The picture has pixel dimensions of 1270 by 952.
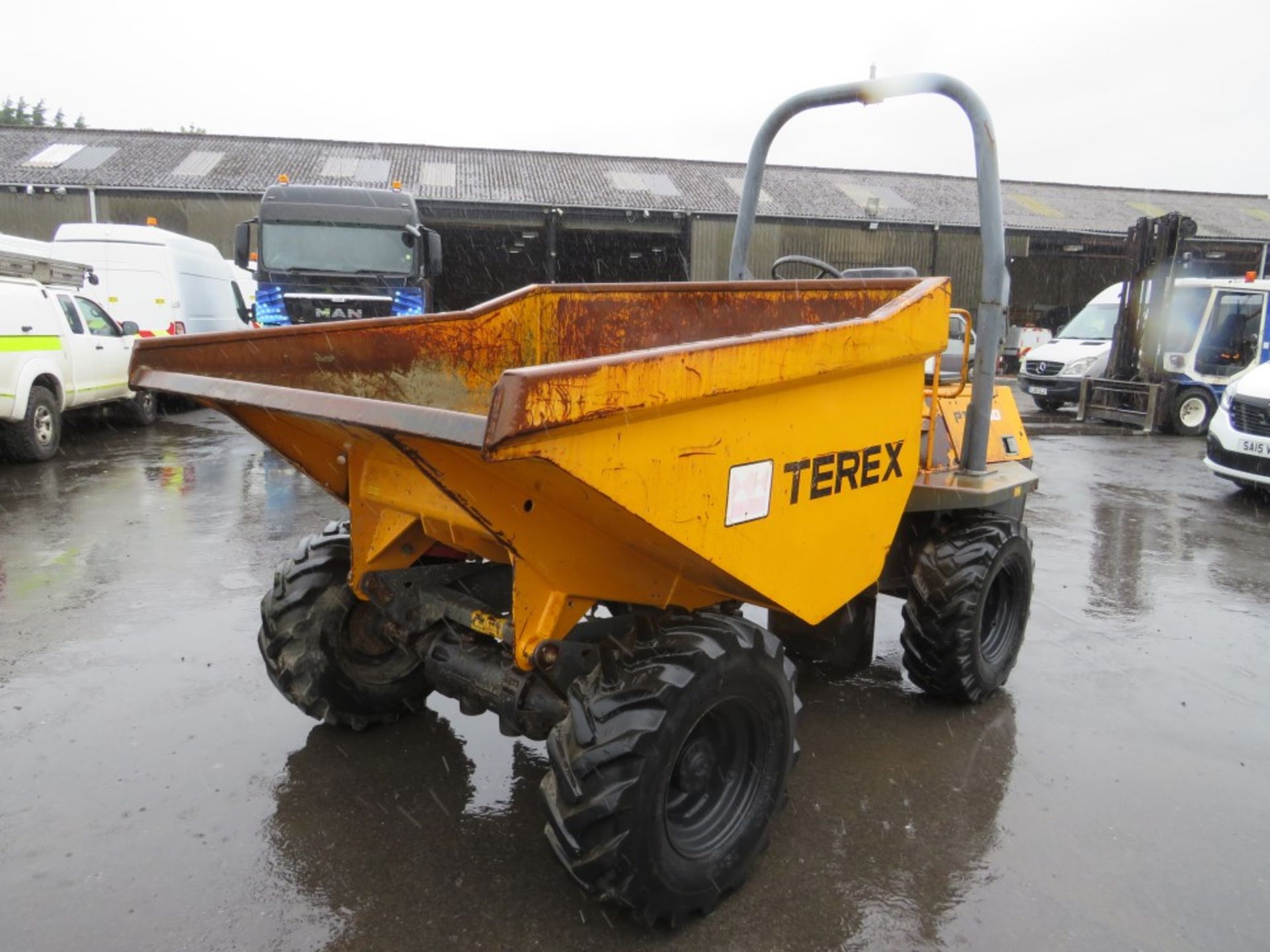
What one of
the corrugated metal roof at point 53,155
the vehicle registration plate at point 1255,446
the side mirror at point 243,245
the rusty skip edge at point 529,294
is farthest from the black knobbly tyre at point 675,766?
the corrugated metal roof at point 53,155

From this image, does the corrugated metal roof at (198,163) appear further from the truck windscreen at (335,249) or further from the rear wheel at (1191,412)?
the rear wheel at (1191,412)

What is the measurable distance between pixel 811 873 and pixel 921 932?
35 cm

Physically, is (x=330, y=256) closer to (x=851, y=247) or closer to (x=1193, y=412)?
(x=1193, y=412)

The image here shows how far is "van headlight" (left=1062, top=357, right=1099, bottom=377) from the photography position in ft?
→ 50.1

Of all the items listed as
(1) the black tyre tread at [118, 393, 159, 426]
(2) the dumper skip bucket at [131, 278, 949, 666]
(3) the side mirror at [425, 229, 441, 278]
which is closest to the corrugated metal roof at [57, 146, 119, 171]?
(1) the black tyre tread at [118, 393, 159, 426]

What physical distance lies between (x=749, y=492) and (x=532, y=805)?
4.58 ft

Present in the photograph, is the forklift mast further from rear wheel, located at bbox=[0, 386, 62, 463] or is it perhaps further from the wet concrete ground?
rear wheel, located at bbox=[0, 386, 62, 463]

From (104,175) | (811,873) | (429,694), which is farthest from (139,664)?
(104,175)

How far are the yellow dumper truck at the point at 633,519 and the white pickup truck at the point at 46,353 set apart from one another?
617cm

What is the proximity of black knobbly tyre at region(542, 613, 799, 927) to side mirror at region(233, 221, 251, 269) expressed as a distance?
435 inches

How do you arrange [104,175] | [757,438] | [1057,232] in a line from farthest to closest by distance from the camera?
1. [1057,232]
2. [104,175]
3. [757,438]

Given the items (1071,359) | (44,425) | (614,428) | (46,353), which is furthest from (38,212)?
(614,428)

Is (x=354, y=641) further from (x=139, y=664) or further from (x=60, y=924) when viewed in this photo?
(x=139, y=664)

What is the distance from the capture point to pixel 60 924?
245cm
